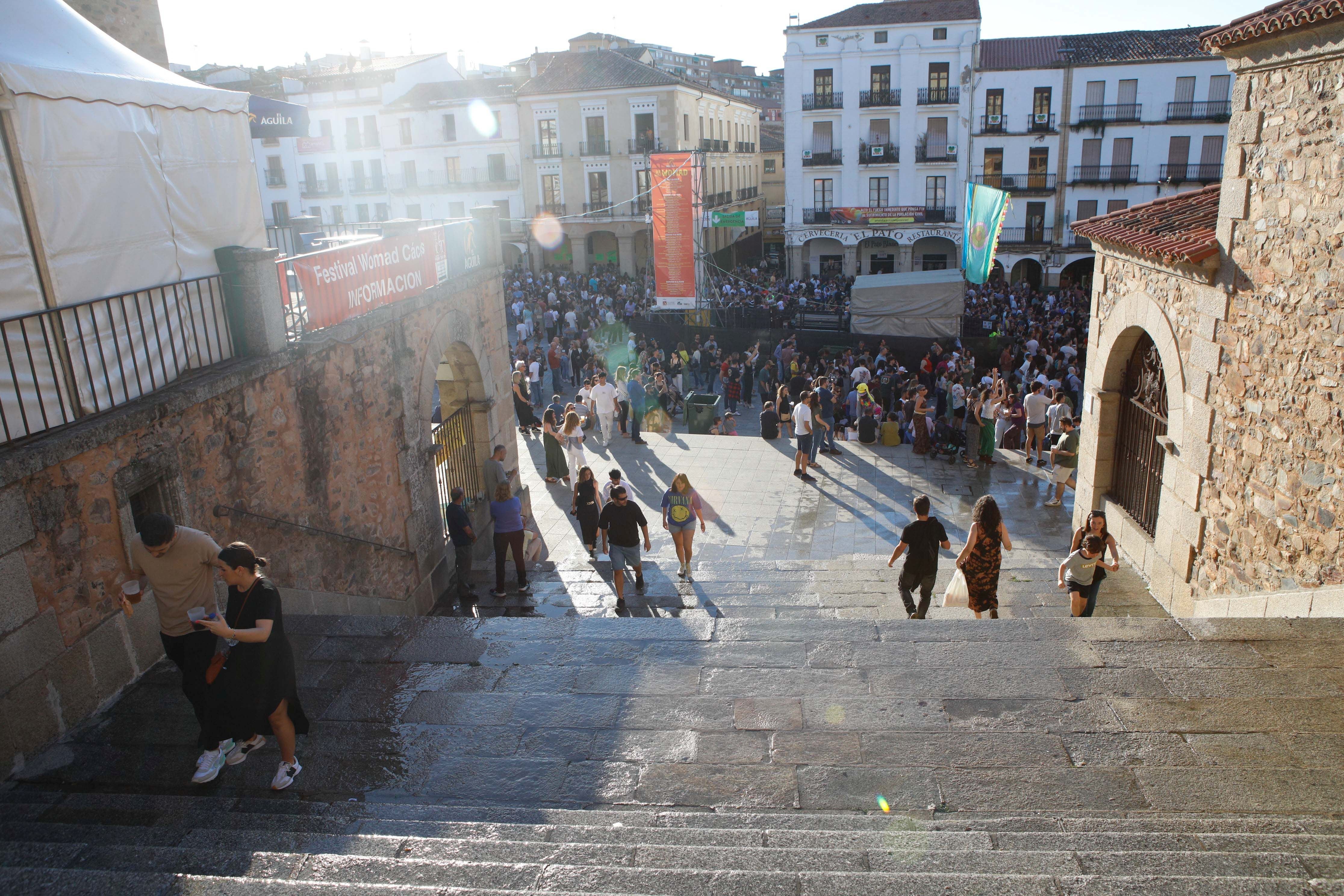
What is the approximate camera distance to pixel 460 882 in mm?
3301

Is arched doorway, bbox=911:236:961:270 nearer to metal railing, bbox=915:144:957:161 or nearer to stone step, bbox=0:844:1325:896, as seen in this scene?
metal railing, bbox=915:144:957:161

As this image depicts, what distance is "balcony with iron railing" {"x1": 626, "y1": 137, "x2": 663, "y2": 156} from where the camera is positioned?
37.3 metres

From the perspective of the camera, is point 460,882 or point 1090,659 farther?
point 1090,659

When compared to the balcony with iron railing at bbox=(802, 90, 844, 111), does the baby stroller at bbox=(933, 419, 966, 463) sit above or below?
below

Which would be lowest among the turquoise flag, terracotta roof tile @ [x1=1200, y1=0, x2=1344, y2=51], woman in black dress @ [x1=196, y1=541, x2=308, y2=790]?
woman in black dress @ [x1=196, y1=541, x2=308, y2=790]

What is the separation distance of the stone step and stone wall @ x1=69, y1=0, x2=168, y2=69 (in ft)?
29.2

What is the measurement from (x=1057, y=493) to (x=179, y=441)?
412 inches

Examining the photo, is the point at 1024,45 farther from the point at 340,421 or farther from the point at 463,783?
the point at 463,783

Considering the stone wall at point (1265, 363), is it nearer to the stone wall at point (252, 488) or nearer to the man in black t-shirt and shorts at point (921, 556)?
the man in black t-shirt and shorts at point (921, 556)

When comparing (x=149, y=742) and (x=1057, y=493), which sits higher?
(x=149, y=742)

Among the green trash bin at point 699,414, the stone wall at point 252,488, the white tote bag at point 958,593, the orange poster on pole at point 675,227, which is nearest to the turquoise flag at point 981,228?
the green trash bin at point 699,414

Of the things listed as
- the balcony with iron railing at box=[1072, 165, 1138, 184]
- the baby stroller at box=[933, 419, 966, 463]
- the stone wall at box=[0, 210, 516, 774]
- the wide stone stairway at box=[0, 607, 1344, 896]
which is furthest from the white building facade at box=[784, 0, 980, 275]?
the wide stone stairway at box=[0, 607, 1344, 896]

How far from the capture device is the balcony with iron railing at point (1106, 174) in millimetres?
32656

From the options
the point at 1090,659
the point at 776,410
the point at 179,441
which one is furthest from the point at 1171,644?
the point at 776,410
